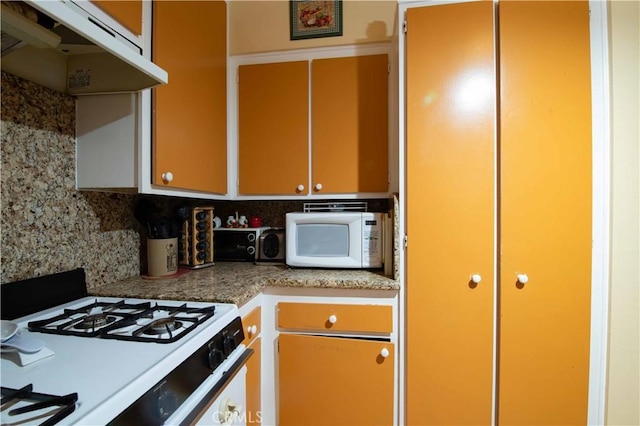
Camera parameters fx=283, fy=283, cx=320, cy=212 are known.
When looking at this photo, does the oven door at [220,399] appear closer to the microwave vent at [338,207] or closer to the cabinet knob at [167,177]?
the cabinet knob at [167,177]

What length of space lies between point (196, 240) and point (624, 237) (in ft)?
6.39

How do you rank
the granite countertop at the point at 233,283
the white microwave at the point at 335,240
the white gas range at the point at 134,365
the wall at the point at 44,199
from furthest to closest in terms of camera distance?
the white microwave at the point at 335,240 < the granite countertop at the point at 233,283 < the wall at the point at 44,199 < the white gas range at the point at 134,365

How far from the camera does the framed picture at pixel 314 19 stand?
5.20 ft

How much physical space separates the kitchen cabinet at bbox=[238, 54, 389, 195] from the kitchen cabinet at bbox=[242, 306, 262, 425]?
0.71 m

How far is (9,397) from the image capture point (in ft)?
1.59

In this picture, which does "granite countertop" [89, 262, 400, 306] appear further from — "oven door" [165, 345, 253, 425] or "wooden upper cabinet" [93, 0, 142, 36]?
"wooden upper cabinet" [93, 0, 142, 36]

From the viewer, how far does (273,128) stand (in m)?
1.61

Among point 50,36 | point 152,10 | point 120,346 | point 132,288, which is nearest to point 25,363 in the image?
point 120,346

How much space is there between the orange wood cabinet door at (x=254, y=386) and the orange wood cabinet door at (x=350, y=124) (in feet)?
2.81

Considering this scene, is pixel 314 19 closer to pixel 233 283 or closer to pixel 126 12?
pixel 126 12

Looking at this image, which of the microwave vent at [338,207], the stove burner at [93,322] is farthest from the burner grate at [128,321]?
the microwave vent at [338,207]

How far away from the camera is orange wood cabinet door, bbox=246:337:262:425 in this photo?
118 cm

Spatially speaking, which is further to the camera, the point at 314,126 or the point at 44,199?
the point at 314,126

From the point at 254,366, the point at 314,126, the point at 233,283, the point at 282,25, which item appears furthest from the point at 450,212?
the point at 282,25
